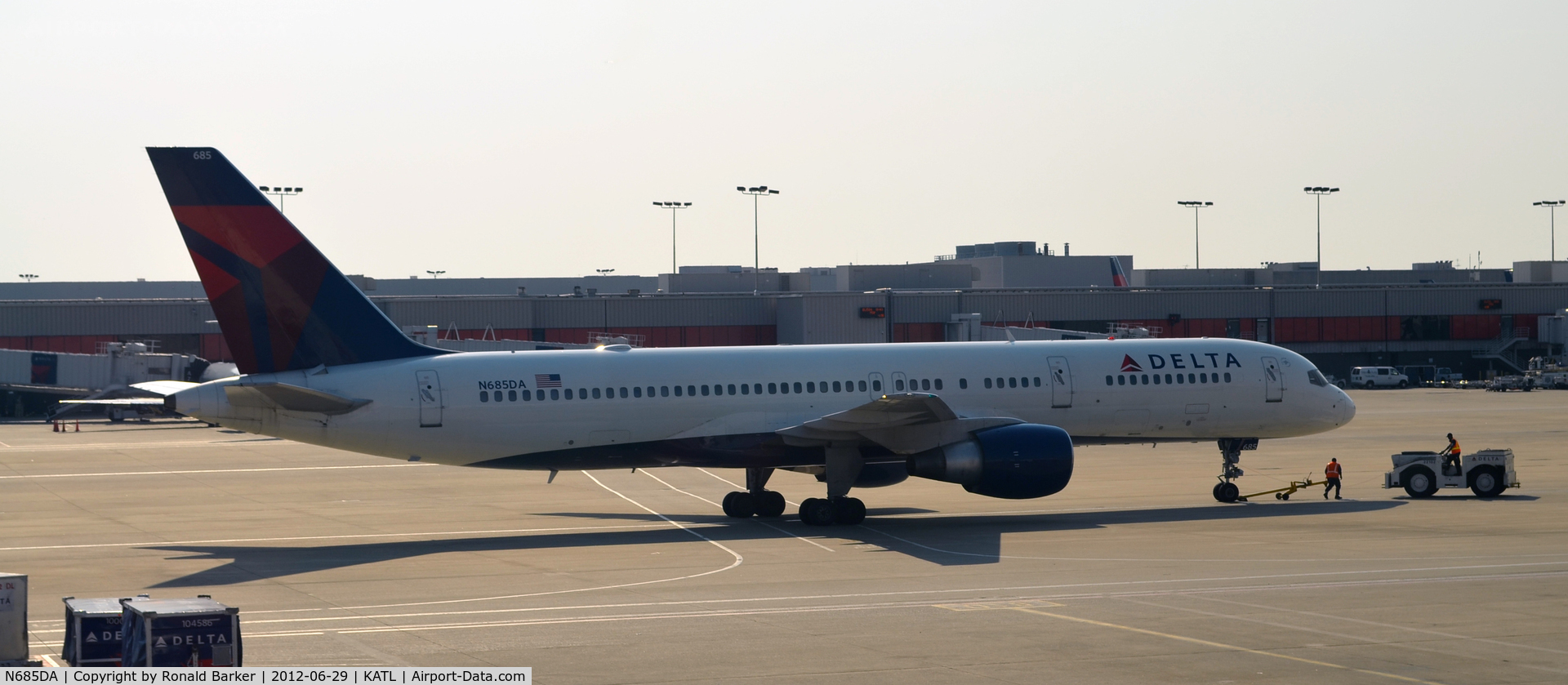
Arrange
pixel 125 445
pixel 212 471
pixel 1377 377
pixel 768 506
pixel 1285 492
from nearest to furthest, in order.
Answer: pixel 768 506 → pixel 1285 492 → pixel 212 471 → pixel 125 445 → pixel 1377 377

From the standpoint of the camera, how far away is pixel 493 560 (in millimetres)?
28891

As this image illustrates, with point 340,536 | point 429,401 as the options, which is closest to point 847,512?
point 429,401

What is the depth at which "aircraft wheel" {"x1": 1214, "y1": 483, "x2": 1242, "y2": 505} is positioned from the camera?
3809 cm

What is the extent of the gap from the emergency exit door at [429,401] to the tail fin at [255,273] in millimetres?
1498

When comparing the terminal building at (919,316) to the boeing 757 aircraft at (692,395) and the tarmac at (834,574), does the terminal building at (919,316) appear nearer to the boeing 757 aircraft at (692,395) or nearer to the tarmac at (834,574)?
the tarmac at (834,574)

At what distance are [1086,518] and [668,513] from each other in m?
10.2

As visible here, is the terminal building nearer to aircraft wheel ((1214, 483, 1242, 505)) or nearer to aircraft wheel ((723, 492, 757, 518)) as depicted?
aircraft wheel ((723, 492, 757, 518))

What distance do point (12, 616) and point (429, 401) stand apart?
16.9 m

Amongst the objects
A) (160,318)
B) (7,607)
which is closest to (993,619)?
(7,607)

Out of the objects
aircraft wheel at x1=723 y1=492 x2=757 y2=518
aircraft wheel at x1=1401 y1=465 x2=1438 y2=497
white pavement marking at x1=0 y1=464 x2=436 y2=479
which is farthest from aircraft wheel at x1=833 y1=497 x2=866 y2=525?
white pavement marking at x1=0 y1=464 x2=436 y2=479

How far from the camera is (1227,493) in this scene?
38156 millimetres

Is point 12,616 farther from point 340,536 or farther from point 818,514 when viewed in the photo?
point 818,514

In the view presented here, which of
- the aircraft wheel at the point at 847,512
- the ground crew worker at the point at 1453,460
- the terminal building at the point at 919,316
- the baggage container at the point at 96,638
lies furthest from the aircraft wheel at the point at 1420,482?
the terminal building at the point at 919,316

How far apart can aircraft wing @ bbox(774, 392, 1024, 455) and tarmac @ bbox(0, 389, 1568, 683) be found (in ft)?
6.37
